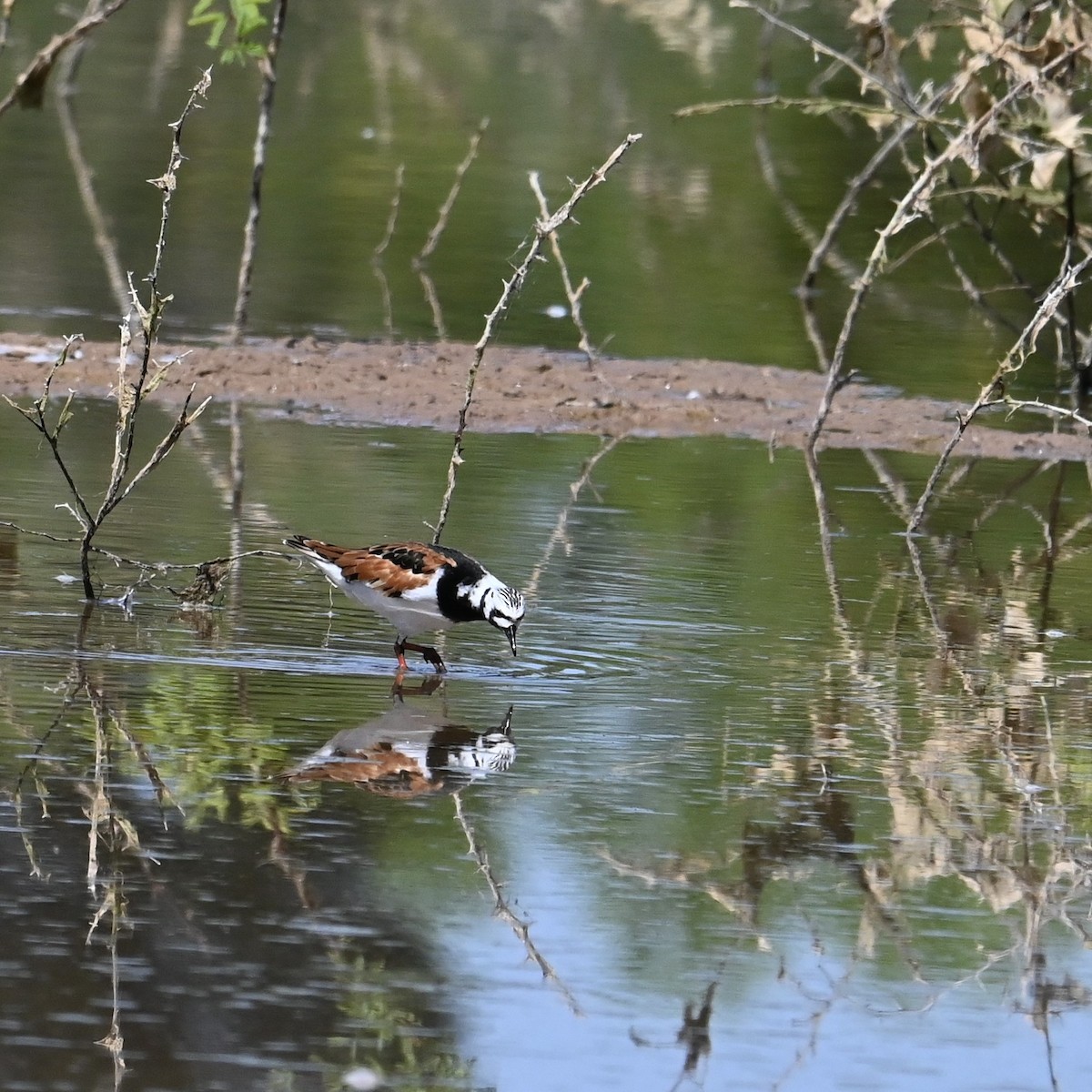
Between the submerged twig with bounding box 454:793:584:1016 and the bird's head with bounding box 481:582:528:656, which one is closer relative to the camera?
the submerged twig with bounding box 454:793:584:1016

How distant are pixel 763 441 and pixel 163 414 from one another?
4.21m

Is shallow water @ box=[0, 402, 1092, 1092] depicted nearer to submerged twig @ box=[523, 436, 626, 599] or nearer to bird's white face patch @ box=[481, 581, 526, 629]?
submerged twig @ box=[523, 436, 626, 599]

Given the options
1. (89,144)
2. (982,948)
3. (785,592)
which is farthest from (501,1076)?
(89,144)

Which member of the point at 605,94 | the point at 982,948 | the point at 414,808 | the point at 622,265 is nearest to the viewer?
the point at 982,948

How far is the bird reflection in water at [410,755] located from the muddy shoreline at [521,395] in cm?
789

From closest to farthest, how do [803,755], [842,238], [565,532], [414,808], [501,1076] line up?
1. [501,1076]
2. [414,808]
3. [803,755]
4. [565,532]
5. [842,238]

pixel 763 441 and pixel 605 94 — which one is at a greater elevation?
pixel 763 441

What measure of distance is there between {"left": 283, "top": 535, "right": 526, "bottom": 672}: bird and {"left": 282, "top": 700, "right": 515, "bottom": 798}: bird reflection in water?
53 cm

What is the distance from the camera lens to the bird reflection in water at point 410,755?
8.19 m

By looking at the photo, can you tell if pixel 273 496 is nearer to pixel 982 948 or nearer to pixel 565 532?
pixel 565 532

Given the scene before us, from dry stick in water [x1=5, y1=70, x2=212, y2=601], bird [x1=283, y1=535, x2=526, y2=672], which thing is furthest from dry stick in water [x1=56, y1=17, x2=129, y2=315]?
bird [x1=283, y1=535, x2=526, y2=672]

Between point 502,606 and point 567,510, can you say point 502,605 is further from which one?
point 567,510

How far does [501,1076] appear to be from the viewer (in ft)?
19.3

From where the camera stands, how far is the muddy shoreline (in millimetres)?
17188
